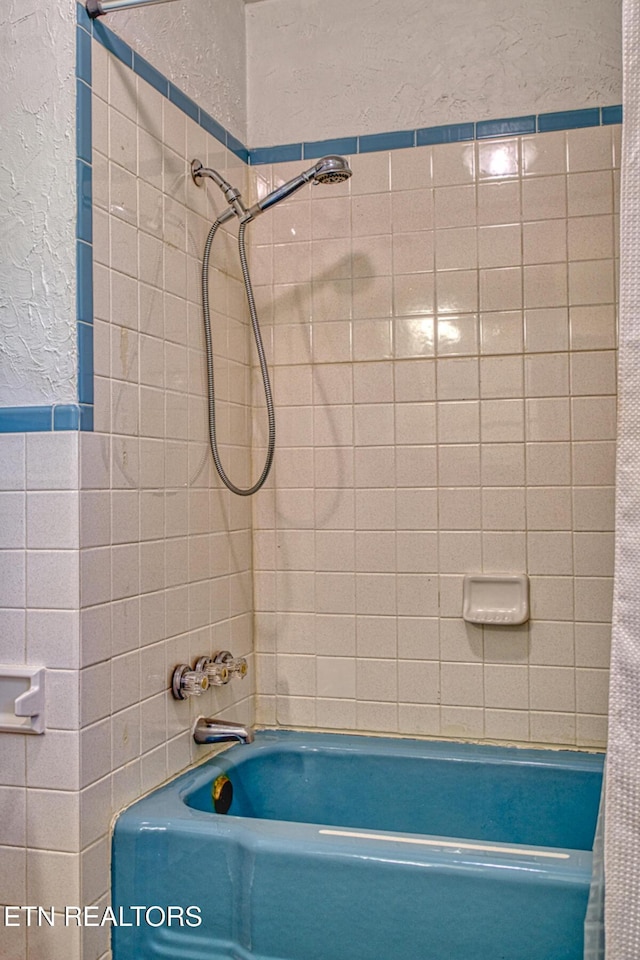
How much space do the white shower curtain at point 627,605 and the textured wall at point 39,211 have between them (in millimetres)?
896

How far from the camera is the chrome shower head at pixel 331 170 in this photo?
1.65 m

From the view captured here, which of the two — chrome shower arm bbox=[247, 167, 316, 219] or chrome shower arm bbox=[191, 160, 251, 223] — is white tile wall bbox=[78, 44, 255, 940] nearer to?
chrome shower arm bbox=[191, 160, 251, 223]

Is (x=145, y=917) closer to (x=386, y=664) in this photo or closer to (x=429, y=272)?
(x=386, y=664)

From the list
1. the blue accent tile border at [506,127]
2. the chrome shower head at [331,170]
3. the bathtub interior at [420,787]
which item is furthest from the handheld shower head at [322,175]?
the bathtub interior at [420,787]

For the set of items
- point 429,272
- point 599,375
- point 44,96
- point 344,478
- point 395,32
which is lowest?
point 344,478

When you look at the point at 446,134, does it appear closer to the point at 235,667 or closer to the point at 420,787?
the point at 235,667

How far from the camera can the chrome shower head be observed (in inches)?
65.0

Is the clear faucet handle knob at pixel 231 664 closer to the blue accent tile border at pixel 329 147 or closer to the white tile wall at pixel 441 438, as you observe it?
the white tile wall at pixel 441 438

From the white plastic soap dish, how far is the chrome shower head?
37.5 inches

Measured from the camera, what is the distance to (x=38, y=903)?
1.33 meters

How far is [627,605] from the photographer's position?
3.08 feet

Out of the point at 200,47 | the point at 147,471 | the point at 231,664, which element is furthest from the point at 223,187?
the point at 231,664

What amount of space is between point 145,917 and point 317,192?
1660mm

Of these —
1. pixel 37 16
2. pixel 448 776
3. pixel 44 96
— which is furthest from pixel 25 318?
pixel 448 776
